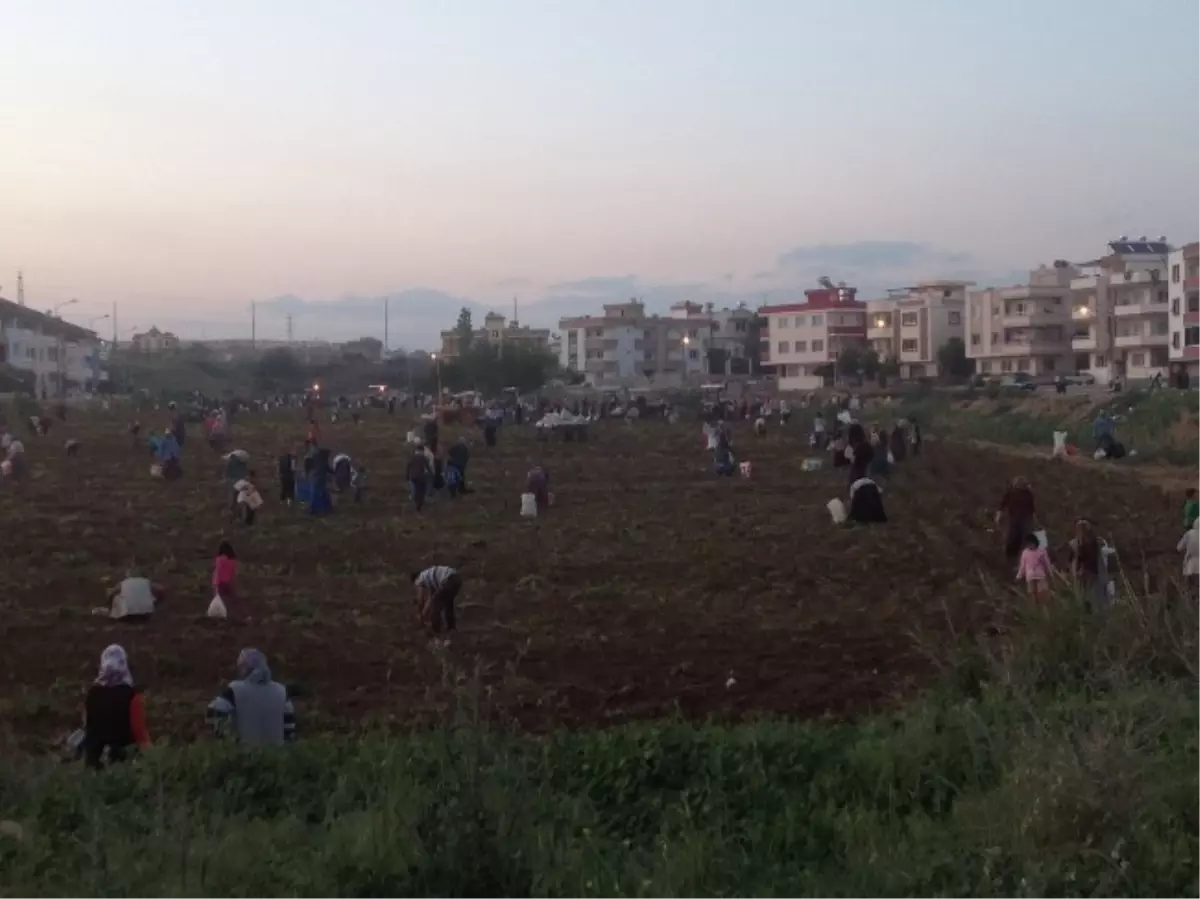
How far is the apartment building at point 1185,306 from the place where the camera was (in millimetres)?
64062

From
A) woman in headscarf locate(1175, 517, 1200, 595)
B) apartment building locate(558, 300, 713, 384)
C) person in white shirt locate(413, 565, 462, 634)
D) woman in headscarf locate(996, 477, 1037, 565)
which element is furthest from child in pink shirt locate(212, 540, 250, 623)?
apartment building locate(558, 300, 713, 384)

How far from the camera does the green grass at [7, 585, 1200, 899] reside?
5.38m

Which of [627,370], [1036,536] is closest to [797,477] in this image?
[1036,536]

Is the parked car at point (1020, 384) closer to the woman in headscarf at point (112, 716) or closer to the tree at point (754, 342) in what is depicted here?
the tree at point (754, 342)

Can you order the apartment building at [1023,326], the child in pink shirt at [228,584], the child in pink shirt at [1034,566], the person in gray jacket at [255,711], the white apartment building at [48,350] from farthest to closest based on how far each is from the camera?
the white apartment building at [48,350], the apartment building at [1023,326], the child in pink shirt at [228,584], the child in pink shirt at [1034,566], the person in gray jacket at [255,711]

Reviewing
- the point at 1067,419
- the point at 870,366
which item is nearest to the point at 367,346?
the point at 870,366

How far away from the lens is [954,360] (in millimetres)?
86688

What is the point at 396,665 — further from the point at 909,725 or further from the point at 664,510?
the point at 664,510

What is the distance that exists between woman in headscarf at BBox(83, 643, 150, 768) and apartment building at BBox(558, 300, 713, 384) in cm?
10653

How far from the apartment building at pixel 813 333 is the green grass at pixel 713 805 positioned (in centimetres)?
8497

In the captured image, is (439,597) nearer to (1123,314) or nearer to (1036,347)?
(1123,314)

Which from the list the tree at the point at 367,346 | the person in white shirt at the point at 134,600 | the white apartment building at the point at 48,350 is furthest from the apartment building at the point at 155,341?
the person in white shirt at the point at 134,600

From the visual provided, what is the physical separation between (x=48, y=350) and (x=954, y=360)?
58.4m

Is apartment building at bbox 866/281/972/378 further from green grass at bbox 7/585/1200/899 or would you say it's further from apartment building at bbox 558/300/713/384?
green grass at bbox 7/585/1200/899
